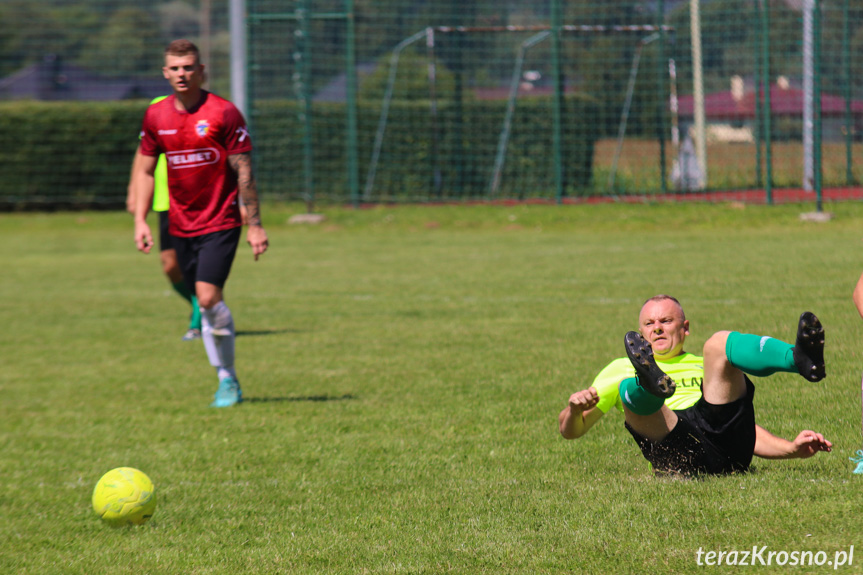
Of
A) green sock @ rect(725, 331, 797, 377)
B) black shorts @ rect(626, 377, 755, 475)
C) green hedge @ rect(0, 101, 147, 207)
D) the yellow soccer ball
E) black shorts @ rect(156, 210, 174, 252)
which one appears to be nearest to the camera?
green sock @ rect(725, 331, 797, 377)

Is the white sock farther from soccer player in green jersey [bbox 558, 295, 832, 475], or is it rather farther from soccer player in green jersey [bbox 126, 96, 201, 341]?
soccer player in green jersey [bbox 558, 295, 832, 475]

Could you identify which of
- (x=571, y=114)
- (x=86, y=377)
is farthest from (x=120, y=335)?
(x=571, y=114)

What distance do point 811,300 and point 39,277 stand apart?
410 inches

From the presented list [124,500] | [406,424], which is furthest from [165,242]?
[124,500]

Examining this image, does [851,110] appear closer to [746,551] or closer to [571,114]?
[571,114]

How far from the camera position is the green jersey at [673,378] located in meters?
3.96

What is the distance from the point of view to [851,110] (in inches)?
770

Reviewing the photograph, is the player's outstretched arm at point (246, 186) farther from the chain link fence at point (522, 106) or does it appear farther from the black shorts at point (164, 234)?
the chain link fence at point (522, 106)

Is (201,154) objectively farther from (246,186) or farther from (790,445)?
(790,445)

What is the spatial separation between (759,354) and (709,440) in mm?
542

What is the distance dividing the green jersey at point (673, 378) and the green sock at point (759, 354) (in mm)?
379

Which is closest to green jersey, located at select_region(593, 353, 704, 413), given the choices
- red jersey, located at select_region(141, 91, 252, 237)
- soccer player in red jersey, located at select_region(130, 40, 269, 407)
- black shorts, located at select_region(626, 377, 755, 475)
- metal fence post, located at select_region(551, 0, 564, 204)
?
black shorts, located at select_region(626, 377, 755, 475)

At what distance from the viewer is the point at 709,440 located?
393cm

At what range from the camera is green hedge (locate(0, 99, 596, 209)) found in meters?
20.9
